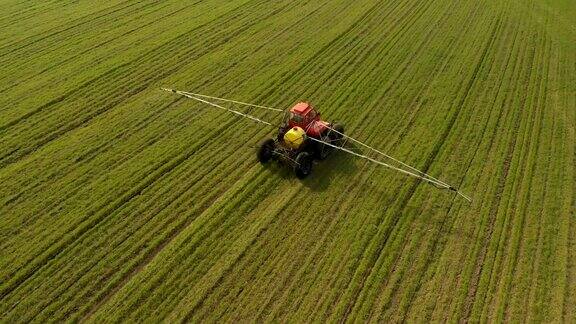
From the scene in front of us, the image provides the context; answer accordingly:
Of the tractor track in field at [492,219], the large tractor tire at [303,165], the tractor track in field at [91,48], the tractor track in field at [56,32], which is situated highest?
the tractor track in field at [56,32]

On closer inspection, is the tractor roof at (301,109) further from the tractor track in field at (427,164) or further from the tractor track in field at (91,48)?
the tractor track in field at (91,48)

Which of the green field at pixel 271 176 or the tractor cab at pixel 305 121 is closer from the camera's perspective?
the green field at pixel 271 176

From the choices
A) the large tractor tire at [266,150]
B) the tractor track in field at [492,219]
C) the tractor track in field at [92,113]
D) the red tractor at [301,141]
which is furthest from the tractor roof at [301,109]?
the tractor track in field at [92,113]

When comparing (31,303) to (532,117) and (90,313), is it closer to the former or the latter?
(90,313)

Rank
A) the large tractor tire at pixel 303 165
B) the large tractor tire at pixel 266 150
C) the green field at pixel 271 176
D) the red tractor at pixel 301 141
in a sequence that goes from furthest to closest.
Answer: the large tractor tire at pixel 266 150 < the red tractor at pixel 301 141 < the large tractor tire at pixel 303 165 < the green field at pixel 271 176

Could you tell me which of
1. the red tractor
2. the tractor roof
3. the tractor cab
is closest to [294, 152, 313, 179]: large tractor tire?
the red tractor

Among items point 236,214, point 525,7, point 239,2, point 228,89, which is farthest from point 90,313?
point 525,7

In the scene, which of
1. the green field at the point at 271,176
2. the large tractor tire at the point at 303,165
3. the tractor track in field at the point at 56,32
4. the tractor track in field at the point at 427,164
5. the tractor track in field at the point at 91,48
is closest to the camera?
the green field at the point at 271,176

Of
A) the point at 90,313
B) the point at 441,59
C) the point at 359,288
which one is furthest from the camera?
the point at 441,59
